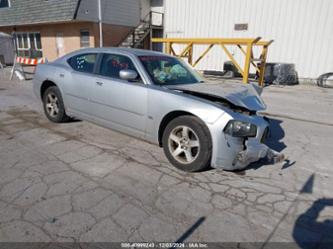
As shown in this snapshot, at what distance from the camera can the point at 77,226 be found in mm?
2297

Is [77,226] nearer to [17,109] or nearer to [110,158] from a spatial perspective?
[110,158]

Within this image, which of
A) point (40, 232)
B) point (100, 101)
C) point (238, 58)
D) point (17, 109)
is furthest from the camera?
point (238, 58)

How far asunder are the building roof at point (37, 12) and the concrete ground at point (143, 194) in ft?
44.2

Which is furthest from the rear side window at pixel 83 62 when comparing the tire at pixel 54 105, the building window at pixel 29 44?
the building window at pixel 29 44

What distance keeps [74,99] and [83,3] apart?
43.7ft

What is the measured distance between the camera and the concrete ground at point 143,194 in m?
2.29

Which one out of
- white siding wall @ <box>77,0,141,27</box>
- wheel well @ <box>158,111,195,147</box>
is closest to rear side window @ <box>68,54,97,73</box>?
wheel well @ <box>158,111,195,147</box>

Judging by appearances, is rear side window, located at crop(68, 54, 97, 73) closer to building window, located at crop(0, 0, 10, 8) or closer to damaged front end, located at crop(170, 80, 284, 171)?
damaged front end, located at crop(170, 80, 284, 171)

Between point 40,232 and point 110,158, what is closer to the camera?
point 40,232

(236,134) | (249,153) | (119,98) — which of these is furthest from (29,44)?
(249,153)

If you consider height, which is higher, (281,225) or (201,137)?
(201,137)

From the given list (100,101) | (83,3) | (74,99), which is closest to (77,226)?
(100,101)

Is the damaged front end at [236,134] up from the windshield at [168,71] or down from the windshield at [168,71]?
down

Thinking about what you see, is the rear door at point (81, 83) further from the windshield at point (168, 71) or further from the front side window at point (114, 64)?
the windshield at point (168, 71)
